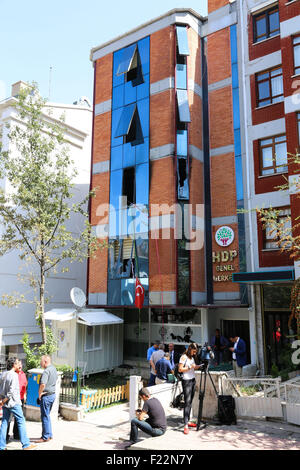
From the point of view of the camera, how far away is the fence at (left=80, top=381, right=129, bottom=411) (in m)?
12.9

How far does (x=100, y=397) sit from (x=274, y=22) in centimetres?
1793

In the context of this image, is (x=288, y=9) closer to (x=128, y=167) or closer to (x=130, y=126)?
(x=130, y=126)

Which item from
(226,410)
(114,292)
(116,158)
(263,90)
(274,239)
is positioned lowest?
(226,410)

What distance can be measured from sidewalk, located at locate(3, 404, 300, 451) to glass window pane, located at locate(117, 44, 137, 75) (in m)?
17.7

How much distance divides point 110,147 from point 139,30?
6571mm

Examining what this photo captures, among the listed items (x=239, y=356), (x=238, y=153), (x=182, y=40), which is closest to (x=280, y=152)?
(x=238, y=153)

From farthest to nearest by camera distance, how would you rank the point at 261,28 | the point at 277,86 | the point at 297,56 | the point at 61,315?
1. the point at 261,28
2. the point at 277,86
3. the point at 61,315
4. the point at 297,56

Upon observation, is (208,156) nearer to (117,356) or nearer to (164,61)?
(164,61)

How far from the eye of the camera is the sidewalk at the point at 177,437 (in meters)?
8.37

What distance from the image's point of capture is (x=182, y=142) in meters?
19.5

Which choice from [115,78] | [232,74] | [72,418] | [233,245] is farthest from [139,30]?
[72,418]

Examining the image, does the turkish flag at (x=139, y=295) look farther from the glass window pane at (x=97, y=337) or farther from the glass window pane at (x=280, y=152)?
the glass window pane at (x=280, y=152)

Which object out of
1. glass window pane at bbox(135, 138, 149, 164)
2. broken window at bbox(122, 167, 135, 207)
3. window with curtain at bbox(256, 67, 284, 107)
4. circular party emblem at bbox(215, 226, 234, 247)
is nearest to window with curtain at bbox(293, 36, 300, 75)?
window with curtain at bbox(256, 67, 284, 107)

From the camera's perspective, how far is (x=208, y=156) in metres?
20.2
